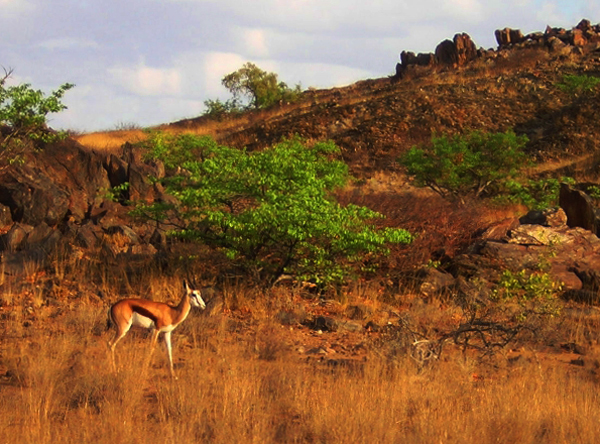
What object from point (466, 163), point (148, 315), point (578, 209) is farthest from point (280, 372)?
point (466, 163)

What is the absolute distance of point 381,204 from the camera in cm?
Answer: 1644

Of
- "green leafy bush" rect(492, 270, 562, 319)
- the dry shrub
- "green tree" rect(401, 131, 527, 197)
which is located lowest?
"green leafy bush" rect(492, 270, 562, 319)

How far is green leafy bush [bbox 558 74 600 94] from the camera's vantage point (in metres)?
39.8

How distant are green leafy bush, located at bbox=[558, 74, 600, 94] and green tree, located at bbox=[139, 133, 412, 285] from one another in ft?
98.3

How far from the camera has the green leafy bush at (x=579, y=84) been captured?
3984cm

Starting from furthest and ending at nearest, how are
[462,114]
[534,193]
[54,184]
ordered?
[462,114]
[534,193]
[54,184]

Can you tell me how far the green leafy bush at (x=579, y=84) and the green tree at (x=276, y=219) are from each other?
1180 inches

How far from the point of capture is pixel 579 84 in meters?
39.7

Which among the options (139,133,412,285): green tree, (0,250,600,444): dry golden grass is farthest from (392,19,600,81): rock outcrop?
(0,250,600,444): dry golden grass

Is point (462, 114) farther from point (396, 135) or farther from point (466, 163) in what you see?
point (466, 163)

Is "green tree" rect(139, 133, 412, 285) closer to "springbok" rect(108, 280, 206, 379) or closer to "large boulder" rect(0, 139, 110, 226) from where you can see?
"springbok" rect(108, 280, 206, 379)

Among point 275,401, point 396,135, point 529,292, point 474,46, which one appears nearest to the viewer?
point 275,401

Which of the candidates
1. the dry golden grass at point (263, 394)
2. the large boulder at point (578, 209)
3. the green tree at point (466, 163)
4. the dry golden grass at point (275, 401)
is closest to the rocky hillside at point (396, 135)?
the large boulder at point (578, 209)

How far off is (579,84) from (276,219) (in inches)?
1269
